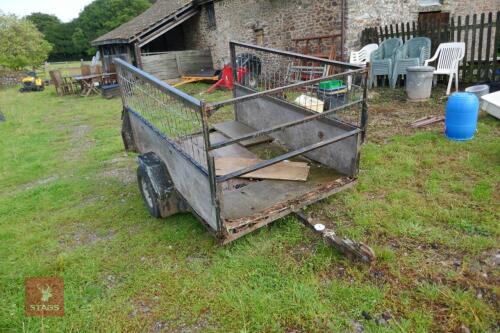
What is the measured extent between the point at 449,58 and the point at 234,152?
659 cm

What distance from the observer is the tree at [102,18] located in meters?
51.9

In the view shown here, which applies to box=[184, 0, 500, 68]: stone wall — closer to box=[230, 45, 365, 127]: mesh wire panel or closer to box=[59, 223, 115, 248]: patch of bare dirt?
box=[230, 45, 365, 127]: mesh wire panel

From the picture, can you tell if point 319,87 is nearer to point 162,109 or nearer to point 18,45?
point 162,109

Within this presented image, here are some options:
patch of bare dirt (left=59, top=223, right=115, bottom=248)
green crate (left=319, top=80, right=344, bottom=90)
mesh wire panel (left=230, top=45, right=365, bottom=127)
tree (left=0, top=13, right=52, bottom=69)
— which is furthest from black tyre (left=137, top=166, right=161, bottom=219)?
tree (left=0, top=13, right=52, bottom=69)

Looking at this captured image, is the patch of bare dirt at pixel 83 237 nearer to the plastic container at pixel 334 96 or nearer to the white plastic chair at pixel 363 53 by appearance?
the plastic container at pixel 334 96

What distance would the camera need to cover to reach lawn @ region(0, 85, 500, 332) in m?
2.37

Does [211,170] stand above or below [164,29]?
below

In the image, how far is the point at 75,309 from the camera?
2.61 metres

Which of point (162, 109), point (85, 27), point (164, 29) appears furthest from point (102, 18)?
point (162, 109)

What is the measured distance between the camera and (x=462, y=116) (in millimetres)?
4898

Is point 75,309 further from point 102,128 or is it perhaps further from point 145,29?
point 145,29

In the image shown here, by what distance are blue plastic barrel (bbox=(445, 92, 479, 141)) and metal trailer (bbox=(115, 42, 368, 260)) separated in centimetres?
215

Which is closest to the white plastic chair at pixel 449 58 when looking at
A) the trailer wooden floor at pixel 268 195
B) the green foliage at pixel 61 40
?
the trailer wooden floor at pixel 268 195

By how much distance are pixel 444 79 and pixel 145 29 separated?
488 inches
